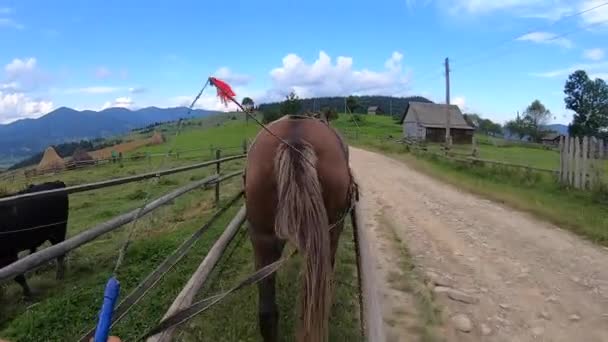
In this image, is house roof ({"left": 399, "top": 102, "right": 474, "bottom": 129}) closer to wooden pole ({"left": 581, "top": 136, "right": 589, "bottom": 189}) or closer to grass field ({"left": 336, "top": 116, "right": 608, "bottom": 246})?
grass field ({"left": 336, "top": 116, "right": 608, "bottom": 246})

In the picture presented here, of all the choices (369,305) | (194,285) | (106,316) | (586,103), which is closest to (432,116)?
(586,103)

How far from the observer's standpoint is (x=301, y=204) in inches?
101

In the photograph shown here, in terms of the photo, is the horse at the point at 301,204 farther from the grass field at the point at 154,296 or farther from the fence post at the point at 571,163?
the fence post at the point at 571,163

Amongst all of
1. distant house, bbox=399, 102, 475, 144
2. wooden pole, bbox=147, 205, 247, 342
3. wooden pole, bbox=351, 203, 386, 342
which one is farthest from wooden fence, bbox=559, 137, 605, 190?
distant house, bbox=399, 102, 475, 144

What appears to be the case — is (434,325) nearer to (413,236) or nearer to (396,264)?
(396,264)

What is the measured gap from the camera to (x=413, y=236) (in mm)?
6930

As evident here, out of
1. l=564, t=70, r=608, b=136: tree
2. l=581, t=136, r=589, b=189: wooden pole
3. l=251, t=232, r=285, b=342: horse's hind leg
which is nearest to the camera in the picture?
l=251, t=232, r=285, b=342: horse's hind leg

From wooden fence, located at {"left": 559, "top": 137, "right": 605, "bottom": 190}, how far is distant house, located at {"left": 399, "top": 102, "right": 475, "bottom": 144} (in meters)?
44.1

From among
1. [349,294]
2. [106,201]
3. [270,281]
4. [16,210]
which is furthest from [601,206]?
[106,201]

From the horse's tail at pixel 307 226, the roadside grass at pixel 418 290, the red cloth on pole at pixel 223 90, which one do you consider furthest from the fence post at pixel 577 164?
the red cloth on pole at pixel 223 90

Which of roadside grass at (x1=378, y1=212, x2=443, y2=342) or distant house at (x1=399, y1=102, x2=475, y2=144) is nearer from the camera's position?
roadside grass at (x1=378, y1=212, x2=443, y2=342)

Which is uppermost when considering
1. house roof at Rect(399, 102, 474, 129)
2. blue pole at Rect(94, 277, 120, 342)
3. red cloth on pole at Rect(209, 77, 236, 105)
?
house roof at Rect(399, 102, 474, 129)

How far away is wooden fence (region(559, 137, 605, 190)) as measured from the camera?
32.7ft

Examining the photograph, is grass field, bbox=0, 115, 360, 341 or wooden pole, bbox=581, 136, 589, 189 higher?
wooden pole, bbox=581, 136, 589, 189
